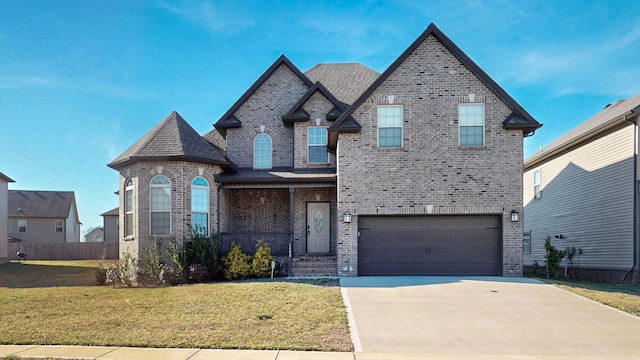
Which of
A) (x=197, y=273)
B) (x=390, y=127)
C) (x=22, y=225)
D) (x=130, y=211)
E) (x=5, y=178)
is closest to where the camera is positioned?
(x=197, y=273)

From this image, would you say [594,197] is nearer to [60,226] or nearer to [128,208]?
[128,208]

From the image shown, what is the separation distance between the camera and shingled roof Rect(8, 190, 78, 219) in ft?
132

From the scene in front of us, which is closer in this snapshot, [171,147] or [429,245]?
[429,245]

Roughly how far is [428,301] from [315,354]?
464 centimetres

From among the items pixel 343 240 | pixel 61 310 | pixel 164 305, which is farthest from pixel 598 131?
pixel 61 310

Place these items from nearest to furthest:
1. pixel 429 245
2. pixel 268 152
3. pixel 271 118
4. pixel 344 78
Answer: pixel 429 245, pixel 268 152, pixel 271 118, pixel 344 78

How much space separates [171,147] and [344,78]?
8.75m

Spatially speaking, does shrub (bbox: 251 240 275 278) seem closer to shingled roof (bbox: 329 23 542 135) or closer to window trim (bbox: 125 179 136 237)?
window trim (bbox: 125 179 136 237)

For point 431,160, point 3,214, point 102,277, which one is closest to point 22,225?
point 3,214

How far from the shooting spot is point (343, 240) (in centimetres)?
1429

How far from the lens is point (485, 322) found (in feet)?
27.6

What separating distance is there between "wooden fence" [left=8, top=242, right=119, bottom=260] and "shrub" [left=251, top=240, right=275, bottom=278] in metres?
20.1

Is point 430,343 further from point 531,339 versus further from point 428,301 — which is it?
point 428,301

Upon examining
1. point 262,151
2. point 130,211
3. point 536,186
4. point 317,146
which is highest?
point 317,146
